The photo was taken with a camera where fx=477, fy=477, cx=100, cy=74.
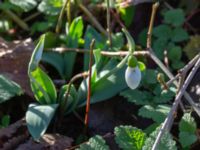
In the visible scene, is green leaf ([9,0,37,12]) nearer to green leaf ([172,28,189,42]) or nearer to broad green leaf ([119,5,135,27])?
broad green leaf ([119,5,135,27])

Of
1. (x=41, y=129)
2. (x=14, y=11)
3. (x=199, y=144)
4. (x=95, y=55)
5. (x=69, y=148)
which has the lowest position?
(x=199, y=144)

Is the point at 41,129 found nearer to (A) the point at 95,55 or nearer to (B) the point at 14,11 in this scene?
(A) the point at 95,55

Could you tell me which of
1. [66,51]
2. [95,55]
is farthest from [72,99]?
[66,51]

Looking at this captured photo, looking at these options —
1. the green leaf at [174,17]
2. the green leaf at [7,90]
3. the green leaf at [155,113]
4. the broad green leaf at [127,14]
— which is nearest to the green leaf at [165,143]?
the green leaf at [155,113]

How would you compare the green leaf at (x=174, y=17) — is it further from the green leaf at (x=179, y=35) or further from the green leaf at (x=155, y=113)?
the green leaf at (x=155, y=113)

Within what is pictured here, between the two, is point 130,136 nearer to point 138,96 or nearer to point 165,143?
point 165,143
